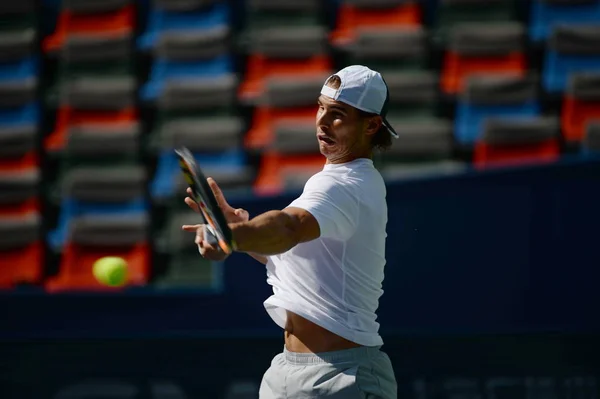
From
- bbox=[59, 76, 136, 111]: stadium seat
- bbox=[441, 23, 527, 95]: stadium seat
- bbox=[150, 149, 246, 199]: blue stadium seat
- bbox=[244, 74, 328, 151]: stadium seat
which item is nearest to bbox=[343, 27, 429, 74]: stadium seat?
bbox=[441, 23, 527, 95]: stadium seat

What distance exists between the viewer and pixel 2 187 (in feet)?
22.2

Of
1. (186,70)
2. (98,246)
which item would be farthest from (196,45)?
(98,246)

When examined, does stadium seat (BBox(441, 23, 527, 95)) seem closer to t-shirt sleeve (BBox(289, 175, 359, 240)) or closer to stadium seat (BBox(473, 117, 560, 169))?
stadium seat (BBox(473, 117, 560, 169))

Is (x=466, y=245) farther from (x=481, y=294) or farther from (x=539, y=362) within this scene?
(x=539, y=362)

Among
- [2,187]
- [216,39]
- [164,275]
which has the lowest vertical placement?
[164,275]

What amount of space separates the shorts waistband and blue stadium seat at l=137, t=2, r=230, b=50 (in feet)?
17.5

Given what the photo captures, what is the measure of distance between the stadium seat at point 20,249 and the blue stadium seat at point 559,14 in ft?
13.3

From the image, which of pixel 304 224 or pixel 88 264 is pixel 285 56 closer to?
pixel 88 264

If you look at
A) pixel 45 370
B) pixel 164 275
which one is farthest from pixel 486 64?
pixel 45 370

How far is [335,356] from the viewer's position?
2.71m

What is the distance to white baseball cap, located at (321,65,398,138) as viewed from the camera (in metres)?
2.75

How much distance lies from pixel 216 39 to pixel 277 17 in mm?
582

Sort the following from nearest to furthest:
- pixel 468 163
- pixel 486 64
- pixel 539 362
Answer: pixel 539 362 < pixel 468 163 < pixel 486 64

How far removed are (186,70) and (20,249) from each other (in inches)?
76.8
